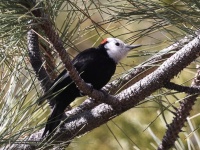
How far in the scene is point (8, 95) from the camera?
114 cm

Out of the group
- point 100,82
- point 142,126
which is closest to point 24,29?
point 100,82

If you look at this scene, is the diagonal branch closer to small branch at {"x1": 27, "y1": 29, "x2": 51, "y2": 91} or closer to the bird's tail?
the bird's tail

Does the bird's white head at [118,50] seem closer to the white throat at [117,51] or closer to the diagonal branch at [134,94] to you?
the white throat at [117,51]

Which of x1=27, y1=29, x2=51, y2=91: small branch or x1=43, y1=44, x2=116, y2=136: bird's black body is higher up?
x1=43, y1=44, x2=116, y2=136: bird's black body

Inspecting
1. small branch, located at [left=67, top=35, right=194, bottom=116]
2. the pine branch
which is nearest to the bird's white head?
small branch, located at [left=67, top=35, right=194, bottom=116]

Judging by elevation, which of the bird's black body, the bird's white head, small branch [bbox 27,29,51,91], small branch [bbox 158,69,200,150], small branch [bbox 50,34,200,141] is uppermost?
the bird's white head

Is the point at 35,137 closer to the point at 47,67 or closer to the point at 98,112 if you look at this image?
the point at 98,112

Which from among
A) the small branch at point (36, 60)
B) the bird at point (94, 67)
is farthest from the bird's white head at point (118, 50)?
the small branch at point (36, 60)

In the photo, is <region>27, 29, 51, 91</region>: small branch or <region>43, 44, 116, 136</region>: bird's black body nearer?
<region>27, 29, 51, 91</region>: small branch

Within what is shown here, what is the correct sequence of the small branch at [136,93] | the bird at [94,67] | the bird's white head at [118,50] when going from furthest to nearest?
1. the bird's white head at [118,50]
2. the bird at [94,67]
3. the small branch at [136,93]

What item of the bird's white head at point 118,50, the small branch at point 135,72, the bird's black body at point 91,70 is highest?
the bird's white head at point 118,50

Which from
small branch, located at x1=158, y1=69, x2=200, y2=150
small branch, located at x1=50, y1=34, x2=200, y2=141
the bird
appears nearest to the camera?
small branch, located at x1=50, y1=34, x2=200, y2=141

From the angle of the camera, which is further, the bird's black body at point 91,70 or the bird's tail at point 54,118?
the bird's black body at point 91,70

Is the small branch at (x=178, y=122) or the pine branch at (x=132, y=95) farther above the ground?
the pine branch at (x=132, y=95)
